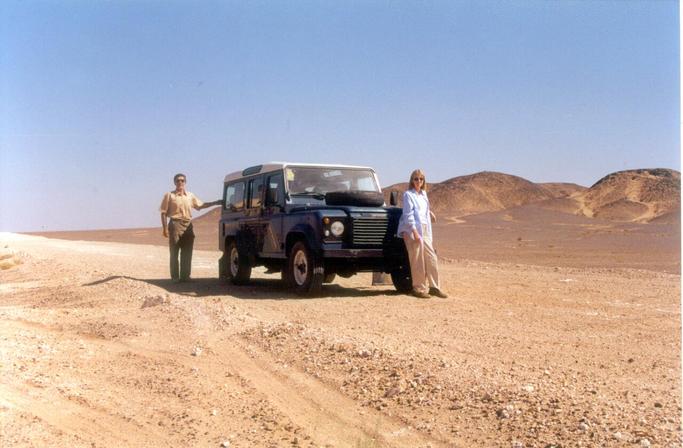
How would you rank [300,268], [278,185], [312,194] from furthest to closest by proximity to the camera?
1. [278,185]
2. [312,194]
3. [300,268]

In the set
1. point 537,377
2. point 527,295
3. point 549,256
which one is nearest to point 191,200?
point 527,295

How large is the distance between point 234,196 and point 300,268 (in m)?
3.62

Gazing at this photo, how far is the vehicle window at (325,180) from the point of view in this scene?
43.1 ft

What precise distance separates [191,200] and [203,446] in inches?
392

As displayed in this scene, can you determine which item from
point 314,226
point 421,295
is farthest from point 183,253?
point 421,295

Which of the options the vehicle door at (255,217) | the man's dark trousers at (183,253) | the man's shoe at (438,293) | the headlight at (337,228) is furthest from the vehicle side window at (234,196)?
the man's shoe at (438,293)

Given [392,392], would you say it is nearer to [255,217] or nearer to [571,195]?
[255,217]

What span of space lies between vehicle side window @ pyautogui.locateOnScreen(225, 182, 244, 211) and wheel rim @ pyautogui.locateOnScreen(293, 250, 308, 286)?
2.90 m

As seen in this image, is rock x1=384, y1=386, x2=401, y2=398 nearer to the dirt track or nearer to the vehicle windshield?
the dirt track

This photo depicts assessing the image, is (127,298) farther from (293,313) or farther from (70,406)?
(70,406)

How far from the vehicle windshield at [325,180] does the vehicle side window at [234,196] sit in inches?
80.5

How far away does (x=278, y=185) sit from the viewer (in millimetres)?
13234

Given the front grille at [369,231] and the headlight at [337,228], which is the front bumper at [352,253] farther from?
the headlight at [337,228]

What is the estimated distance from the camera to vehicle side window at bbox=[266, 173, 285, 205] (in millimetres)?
13016
